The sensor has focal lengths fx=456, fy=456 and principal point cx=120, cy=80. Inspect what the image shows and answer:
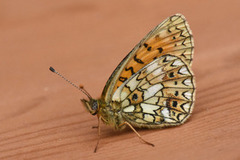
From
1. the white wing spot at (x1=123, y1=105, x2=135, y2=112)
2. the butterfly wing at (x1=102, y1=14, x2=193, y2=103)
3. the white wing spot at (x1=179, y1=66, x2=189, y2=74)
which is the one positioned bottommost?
the white wing spot at (x1=123, y1=105, x2=135, y2=112)

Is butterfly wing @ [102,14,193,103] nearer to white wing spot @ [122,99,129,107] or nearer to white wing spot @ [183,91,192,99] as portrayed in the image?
white wing spot @ [122,99,129,107]

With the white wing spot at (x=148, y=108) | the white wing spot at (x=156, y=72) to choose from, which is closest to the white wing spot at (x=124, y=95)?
the white wing spot at (x=148, y=108)

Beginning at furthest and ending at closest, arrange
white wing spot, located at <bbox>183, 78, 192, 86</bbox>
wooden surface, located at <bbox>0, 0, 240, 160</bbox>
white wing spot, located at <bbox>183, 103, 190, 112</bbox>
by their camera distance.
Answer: white wing spot, located at <bbox>183, 78, 192, 86</bbox>, white wing spot, located at <bbox>183, 103, 190, 112</bbox>, wooden surface, located at <bbox>0, 0, 240, 160</bbox>

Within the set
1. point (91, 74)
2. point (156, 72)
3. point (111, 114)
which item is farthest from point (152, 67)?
point (91, 74)

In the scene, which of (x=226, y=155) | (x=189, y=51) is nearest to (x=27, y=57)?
(x=189, y=51)

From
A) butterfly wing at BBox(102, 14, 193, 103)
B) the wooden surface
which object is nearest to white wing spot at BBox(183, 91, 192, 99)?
the wooden surface

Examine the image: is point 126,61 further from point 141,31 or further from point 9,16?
point 9,16

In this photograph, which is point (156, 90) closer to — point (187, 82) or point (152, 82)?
point (152, 82)
